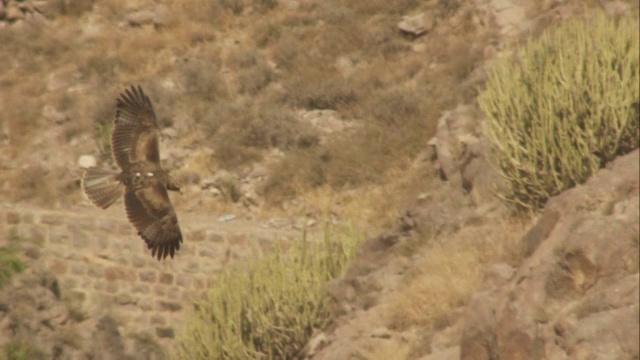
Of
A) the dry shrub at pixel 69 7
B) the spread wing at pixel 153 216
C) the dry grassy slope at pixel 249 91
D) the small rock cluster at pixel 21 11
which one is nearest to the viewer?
the spread wing at pixel 153 216

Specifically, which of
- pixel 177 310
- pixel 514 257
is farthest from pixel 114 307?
pixel 514 257

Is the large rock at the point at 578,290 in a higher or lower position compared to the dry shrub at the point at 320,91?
higher

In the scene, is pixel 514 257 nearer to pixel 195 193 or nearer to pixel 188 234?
pixel 188 234

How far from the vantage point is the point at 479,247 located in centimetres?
1702

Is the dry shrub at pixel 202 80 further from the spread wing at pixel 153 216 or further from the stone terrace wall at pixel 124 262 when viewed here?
the spread wing at pixel 153 216

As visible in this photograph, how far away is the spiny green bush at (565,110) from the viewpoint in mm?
15523

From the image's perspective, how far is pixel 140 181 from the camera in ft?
56.9

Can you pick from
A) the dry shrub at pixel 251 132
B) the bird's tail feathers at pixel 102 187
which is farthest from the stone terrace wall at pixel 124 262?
the bird's tail feathers at pixel 102 187

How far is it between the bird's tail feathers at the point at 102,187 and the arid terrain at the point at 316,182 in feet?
10.4

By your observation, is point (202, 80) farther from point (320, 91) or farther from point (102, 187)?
point (102, 187)

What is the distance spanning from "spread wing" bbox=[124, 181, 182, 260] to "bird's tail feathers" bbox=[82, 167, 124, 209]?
0.29m

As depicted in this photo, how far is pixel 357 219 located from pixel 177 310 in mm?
3542

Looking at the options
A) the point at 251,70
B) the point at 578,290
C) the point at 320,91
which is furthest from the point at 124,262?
the point at 578,290

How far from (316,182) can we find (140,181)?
10.9 m
